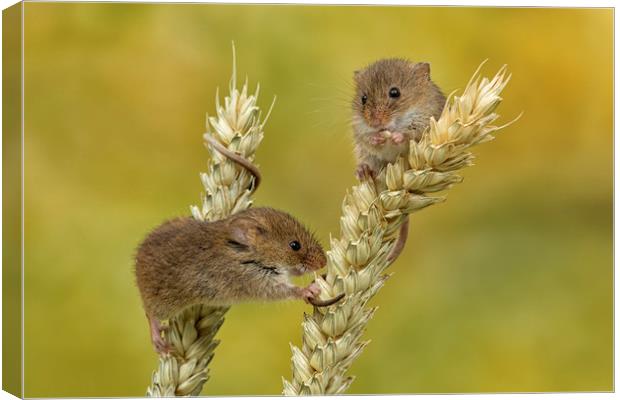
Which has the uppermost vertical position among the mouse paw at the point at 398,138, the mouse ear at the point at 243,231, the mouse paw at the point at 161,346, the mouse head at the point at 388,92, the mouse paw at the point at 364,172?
Result: the mouse head at the point at 388,92

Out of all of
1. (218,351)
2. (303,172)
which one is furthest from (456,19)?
(218,351)

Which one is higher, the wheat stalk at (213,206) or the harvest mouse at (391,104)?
the harvest mouse at (391,104)

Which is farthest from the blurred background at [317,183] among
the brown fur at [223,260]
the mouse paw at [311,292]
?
the mouse paw at [311,292]

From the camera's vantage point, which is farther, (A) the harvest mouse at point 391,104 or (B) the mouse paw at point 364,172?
(A) the harvest mouse at point 391,104

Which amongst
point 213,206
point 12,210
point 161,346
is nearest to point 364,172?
point 213,206

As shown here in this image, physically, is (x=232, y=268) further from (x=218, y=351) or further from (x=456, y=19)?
(x=456, y=19)

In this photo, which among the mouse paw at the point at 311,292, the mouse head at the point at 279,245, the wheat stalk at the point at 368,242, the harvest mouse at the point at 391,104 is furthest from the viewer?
the harvest mouse at the point at 391,104

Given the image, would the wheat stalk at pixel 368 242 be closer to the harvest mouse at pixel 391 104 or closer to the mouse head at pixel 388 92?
the harvest mouse at pixel 391 104

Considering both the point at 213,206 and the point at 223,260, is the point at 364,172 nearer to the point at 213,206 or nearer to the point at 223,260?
the point at 213,206
